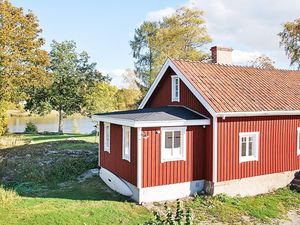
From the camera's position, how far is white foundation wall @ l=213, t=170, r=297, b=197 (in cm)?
1424

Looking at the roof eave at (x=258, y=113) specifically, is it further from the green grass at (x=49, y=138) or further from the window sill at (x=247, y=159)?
the green grass at (x=49, y=138)

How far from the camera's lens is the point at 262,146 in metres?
15.2

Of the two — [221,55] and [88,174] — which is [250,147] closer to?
[221,55]

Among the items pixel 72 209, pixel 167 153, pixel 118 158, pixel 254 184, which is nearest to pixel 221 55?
pixel 254 184

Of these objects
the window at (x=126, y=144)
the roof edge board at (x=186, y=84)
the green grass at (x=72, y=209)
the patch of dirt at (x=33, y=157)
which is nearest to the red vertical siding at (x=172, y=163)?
the roof edge board at (x=186, y=84)

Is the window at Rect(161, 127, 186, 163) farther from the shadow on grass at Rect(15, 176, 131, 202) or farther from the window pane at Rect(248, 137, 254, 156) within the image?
the window pane at Rect(248, 137, 254, 156)

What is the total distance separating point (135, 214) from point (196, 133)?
435 centimetres

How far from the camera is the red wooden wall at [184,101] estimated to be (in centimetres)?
1422

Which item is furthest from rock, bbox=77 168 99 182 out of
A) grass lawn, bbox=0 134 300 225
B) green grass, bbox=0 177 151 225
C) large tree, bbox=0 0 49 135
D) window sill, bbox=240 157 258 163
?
large tree, bbox=0 0 49 135

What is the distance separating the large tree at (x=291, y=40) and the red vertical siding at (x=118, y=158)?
94.0ft

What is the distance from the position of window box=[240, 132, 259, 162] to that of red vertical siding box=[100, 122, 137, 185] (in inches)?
194

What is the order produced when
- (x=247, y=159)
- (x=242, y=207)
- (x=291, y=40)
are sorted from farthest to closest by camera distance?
(x=291, y=40) < (x=247, y=159) < (x=242, y=207)

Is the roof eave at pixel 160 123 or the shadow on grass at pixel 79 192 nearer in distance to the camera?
the roof eave at pixel 160 123

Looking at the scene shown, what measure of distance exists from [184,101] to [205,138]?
2365 millimetres
